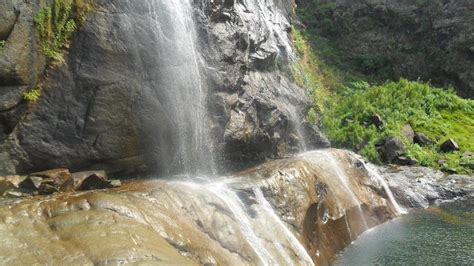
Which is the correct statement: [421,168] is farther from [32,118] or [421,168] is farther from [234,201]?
[32,118]

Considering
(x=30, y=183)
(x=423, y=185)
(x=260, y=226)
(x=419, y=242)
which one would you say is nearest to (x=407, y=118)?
(x=423, y=185)

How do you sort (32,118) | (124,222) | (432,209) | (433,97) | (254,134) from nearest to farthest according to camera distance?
1. (124,222)
2. (32,118)
3. (254,134)
4. (432,209)
5. (433,97)

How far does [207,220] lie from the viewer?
1145 cm

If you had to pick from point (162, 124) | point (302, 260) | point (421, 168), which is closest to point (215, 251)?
point (302, 260)

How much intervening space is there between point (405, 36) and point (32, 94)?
3496 centimetres

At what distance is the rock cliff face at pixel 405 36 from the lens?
38406 millimetres

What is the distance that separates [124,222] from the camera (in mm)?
9250

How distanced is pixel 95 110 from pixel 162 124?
7.20ft

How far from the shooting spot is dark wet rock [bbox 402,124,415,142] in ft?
88.8

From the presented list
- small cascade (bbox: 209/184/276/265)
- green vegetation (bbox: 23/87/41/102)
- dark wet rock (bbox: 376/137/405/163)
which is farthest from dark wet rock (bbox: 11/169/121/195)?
dark wet rock (bbox: 376/137/405/163)

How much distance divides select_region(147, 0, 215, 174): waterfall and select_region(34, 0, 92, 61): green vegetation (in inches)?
88.3

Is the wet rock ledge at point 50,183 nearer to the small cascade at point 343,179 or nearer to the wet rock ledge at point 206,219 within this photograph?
the wet rock ledge at point 206,219

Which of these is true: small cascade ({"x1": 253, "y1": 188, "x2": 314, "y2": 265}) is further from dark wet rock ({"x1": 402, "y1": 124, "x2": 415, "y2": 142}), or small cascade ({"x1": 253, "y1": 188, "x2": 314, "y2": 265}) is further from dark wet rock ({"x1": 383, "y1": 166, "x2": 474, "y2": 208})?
dark wet rock ({"x1": 402, "y1": 124, "x2": 415, "y2": 142})

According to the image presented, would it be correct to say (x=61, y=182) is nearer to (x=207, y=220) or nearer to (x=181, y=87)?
(x=207, y=220)
